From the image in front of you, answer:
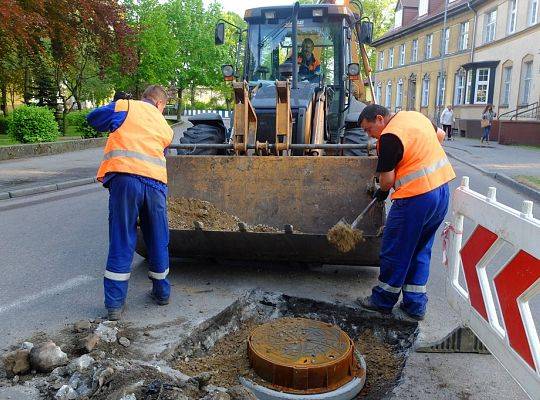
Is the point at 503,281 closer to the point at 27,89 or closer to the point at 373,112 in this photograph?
the point at 373,112

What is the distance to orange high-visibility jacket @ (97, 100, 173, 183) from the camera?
4.02 metres

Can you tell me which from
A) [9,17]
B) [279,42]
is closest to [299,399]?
[279,42]

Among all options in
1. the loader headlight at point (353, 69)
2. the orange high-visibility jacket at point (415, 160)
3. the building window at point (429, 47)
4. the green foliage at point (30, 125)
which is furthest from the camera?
the building window at point (429, 47)

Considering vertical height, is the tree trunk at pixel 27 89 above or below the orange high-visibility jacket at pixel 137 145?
above

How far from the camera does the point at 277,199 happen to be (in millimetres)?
5047

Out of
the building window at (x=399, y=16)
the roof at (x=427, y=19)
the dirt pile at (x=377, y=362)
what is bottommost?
the dirt pile at (x=377, y=362)

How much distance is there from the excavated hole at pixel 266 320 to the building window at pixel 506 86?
24801 millimetres

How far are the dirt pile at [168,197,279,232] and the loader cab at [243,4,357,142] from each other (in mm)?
2150

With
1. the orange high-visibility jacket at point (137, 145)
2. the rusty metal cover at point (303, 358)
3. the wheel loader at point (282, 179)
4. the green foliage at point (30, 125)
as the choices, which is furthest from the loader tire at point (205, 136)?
the green foliage at point (30, 125)

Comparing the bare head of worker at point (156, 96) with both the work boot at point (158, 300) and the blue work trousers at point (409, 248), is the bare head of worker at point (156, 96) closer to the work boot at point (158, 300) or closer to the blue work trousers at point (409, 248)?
the work boot at point (158, 300)

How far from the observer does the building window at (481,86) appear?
28.0 meters

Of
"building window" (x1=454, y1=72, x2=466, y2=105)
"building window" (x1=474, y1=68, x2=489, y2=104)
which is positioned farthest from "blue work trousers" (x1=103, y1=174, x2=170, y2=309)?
"building window" (x1=454, y1=72, x2=466, y2=105)

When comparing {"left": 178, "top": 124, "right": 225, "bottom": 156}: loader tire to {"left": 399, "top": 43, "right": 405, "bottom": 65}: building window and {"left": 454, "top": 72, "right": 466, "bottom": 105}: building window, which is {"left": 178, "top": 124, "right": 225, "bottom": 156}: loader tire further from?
{"left": 399, "top": 43, "right": 405, "bottom": 65}: building window

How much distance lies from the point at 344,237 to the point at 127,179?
1.81 m
